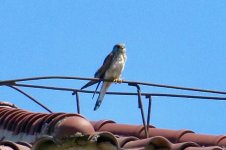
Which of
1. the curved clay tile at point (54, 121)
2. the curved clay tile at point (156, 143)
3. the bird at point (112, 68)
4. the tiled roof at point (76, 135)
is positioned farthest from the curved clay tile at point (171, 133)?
the curved clay tile at point (54, 121)

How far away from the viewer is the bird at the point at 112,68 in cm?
909

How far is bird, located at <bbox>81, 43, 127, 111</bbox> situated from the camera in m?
9.09

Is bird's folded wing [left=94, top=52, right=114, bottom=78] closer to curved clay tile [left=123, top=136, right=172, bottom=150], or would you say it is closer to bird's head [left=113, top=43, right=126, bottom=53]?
bird's head [left=113, top=43, right=126, bottom=53]

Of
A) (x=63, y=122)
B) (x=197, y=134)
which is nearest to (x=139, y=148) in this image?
(x=63, y=122)

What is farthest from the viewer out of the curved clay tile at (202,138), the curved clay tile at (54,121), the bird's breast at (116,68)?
the bird's breast at (116,68)

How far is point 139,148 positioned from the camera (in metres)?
5.56

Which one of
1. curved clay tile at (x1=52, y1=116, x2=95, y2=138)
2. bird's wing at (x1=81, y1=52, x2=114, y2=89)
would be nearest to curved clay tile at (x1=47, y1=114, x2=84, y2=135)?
curved clay tile at (x1=52, y1=116, x2=95, y2=138)

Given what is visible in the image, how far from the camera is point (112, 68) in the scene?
383 inches

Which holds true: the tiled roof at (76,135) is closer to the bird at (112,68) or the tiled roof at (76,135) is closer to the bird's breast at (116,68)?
the bird at (112,68)

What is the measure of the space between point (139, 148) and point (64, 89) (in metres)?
1.54

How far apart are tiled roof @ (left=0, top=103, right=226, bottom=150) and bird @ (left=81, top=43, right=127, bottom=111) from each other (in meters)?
0.79

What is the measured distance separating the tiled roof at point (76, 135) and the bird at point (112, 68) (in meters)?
0.79

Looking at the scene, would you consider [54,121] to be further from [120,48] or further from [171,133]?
[120,48]

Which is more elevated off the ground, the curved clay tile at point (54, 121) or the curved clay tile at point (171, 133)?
the curved clay tile at point (54, 121)
